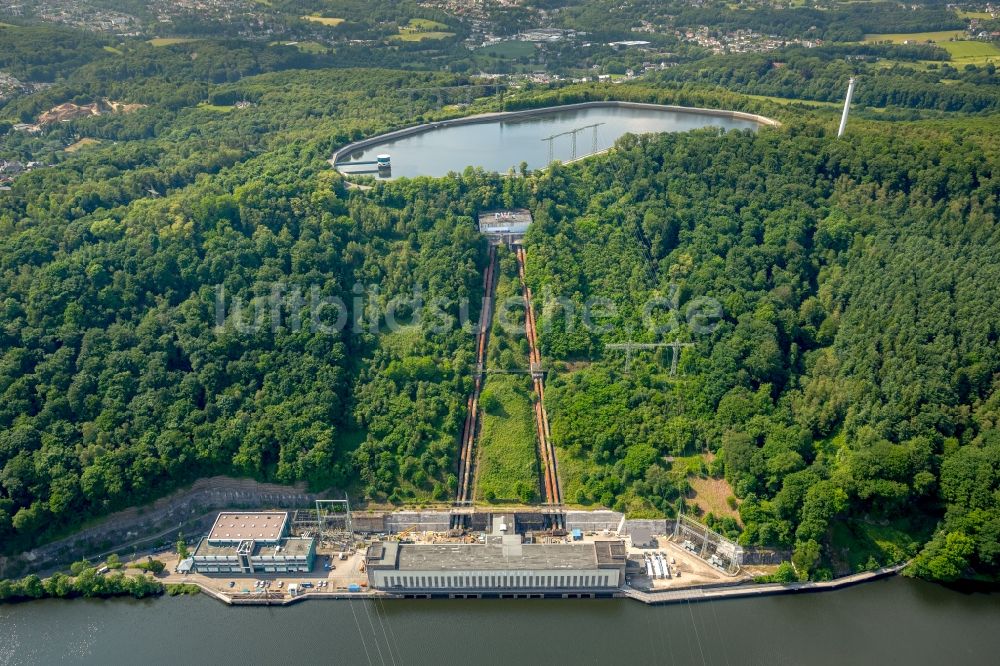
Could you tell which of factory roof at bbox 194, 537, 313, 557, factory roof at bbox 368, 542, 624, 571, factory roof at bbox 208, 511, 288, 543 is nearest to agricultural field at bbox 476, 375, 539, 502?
factory roof at bbox 368, 542, 624, 571

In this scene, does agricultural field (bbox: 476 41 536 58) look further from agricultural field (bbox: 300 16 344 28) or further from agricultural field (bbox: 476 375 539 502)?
agricultural field (bbox: 476 375 539 502)

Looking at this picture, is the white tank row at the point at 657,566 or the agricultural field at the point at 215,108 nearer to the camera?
the white tank row at the point at 657,566

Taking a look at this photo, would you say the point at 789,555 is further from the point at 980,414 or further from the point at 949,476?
the point at 980,414

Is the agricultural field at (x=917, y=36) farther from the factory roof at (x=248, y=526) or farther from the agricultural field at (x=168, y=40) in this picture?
the factory roof at (x=248, y=526)

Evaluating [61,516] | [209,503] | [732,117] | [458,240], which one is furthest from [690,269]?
[61,516]

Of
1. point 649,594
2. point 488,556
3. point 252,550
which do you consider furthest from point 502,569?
point 252,550

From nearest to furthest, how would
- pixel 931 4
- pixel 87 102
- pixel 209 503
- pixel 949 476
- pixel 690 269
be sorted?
pixel 949 476 < pixel 209 503 < pixel 690 269 < pixel 87 102 < pixel 931 4

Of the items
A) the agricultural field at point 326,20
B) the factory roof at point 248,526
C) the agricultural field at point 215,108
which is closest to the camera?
the factory roof at point 248,526

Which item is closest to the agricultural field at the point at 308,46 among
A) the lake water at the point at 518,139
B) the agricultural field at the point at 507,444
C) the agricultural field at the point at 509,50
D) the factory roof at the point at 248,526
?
the agricultural field at the point at 509,50
